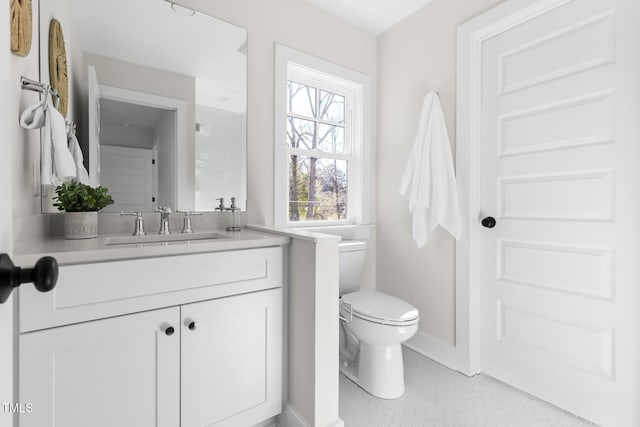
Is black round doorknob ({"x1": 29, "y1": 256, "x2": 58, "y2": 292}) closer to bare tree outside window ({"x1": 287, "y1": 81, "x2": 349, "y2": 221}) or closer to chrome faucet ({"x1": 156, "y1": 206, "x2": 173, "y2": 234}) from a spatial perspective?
chrome faucet ({"x1": 156, "y1": 206, "x2": 173, "y2": 234})

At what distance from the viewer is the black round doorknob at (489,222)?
1.77 metres

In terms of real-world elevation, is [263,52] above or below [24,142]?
above

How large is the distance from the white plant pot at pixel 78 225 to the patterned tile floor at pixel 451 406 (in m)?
1.42

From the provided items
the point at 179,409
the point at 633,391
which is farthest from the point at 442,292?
the point at 179,409

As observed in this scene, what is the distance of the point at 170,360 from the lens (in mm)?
1124

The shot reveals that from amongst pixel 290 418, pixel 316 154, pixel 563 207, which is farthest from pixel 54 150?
pixel 563 207

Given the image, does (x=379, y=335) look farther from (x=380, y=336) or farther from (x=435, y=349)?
(x=435, y=349)

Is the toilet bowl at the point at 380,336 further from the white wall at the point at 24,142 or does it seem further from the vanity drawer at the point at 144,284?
the white wall at the point at 24,142

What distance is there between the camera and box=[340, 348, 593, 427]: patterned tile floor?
56.4 inches

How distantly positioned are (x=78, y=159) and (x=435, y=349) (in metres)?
2.26

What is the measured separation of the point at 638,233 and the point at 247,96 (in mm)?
2035

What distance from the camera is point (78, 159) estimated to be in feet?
4.58

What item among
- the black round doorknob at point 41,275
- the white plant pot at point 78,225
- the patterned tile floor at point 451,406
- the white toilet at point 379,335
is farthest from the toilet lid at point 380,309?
the black round doorknob at point 41,275

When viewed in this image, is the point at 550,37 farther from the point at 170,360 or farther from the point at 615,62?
the point at 170,360
